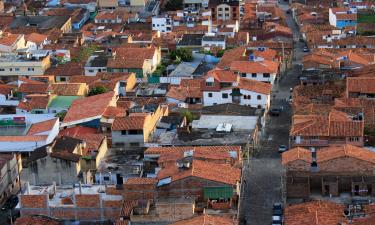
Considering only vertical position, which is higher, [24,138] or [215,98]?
[215,98]

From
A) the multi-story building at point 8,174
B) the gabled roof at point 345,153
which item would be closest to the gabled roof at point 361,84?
the gabled roof at point 345,153

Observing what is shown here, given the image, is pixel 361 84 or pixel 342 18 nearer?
pixel 361 84

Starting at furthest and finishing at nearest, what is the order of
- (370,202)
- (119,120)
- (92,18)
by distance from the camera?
(92,18)
(119,120)
(370,202)

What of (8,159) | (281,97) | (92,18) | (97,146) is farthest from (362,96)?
(92,18)

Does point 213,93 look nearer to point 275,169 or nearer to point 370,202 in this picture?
point 275,169

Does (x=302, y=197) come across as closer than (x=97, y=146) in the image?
Yes

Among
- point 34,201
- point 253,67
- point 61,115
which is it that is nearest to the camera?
point 34,201

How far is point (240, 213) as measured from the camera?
21.4m

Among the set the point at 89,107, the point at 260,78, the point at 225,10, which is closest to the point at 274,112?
the point at 260,78

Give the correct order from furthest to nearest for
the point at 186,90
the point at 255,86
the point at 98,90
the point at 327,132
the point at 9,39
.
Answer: the point at 9,39
the point at 98,90
the point at 186,90
the point at 255,86
the point at 327,132

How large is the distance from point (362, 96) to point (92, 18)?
24825 mm

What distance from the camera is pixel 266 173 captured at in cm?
2409

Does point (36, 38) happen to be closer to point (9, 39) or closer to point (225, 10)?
point (9, 39)

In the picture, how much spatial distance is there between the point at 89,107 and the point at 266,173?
25.3 ft
